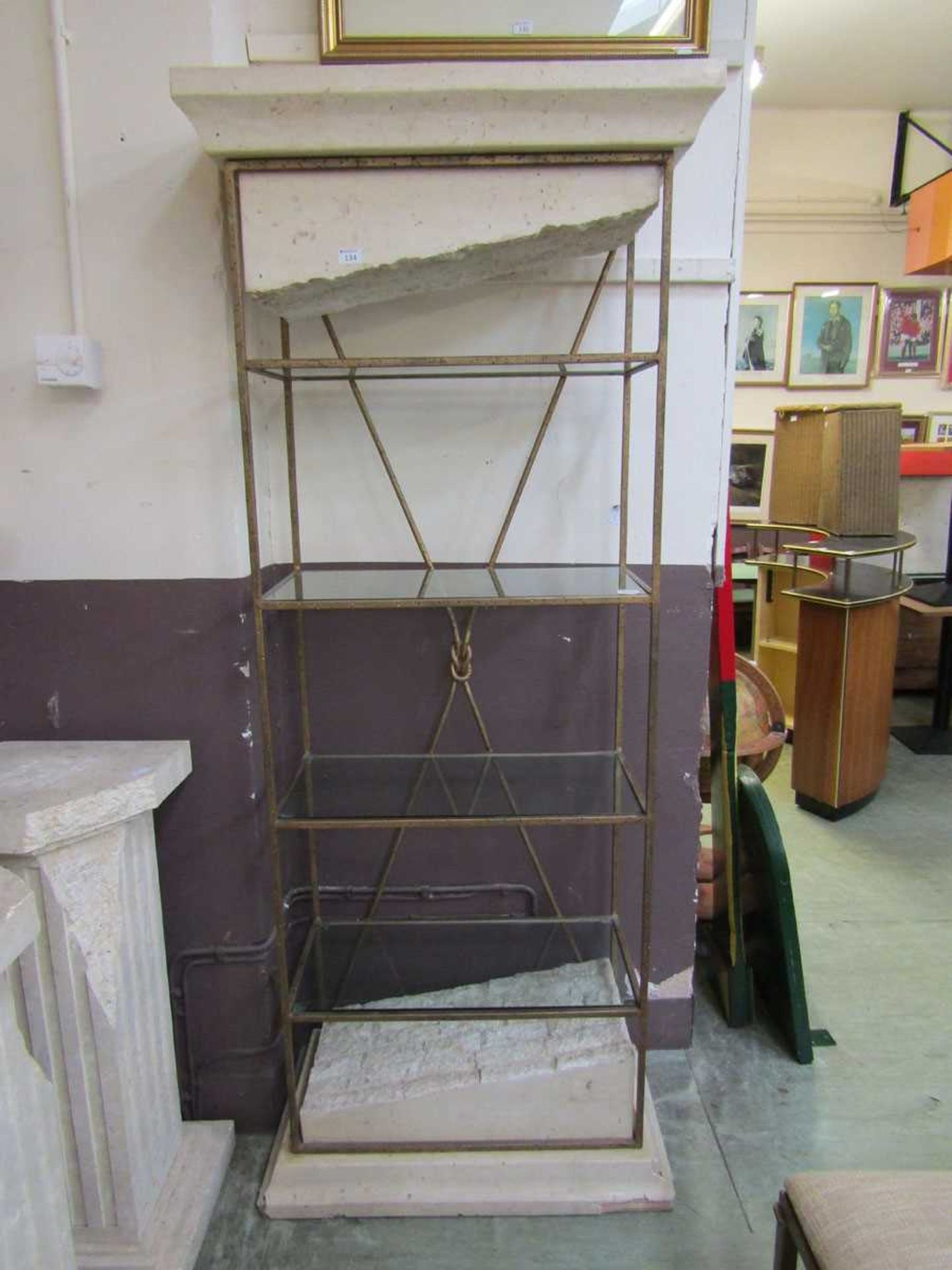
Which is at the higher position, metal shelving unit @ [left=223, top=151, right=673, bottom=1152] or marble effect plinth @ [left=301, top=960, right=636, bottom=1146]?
metal shelving unit @ [left=223, top=151, right=673, bottom=1152]

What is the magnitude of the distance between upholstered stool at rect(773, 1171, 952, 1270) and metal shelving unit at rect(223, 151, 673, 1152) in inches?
18.1

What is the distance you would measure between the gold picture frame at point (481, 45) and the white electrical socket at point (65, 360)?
644 millimetres

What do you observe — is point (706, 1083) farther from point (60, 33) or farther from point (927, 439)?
point (927, 439)

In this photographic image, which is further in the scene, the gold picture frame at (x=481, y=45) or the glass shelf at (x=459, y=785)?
the glass shelf at (x=459, y=785)

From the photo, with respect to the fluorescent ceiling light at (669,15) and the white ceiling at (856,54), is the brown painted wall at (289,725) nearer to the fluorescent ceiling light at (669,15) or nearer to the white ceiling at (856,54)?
the fluorescent ceiling light at (669,15)

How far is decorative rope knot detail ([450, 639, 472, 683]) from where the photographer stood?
1.57 m

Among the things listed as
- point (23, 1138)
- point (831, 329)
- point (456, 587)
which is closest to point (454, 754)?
point (456, 587)

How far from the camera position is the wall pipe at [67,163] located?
4.32ft

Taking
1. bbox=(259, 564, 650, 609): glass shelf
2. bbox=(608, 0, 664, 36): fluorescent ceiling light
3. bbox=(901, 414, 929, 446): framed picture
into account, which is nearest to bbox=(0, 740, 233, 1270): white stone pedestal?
bbox=(259, 564, 650, 609): glass shelf

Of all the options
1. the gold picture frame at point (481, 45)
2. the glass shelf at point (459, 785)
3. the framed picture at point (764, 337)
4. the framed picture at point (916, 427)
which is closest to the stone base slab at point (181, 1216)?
the glass shelf at point (459, 785)

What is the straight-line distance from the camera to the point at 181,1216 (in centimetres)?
140

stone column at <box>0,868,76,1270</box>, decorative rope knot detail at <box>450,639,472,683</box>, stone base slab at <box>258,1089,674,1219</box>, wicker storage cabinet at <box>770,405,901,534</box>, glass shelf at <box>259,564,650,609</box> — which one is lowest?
stone base slab at <box>258,1089,674,1219</box>

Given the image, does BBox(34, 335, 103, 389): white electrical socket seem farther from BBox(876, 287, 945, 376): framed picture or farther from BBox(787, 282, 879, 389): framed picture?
BBox(876, 287, 945, 376): framed picture

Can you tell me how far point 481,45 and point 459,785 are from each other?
1.34 meters
